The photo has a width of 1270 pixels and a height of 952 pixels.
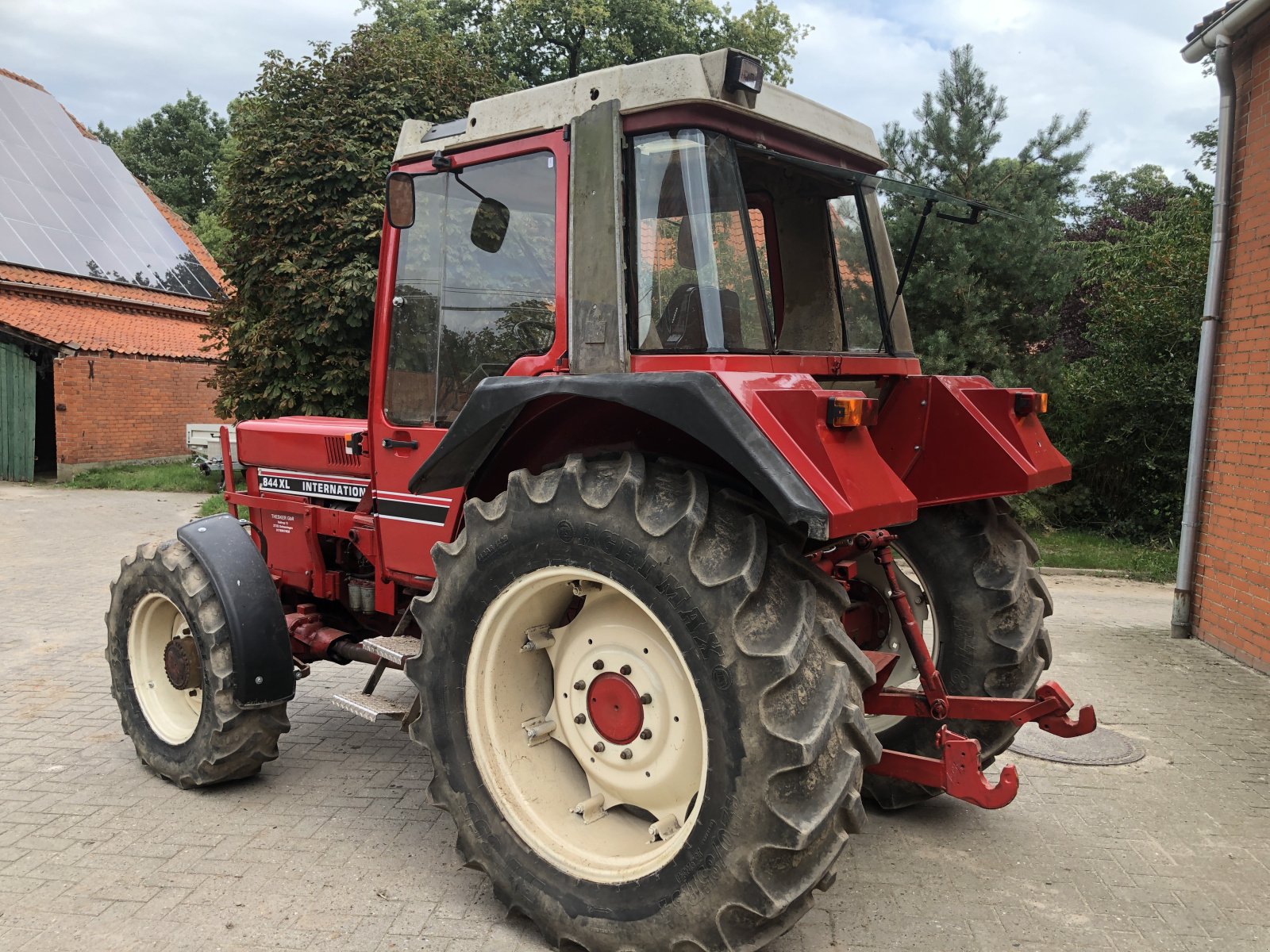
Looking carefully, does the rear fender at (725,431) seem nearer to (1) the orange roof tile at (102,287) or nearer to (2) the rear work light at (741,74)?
(2) the rear work light at (741,74)

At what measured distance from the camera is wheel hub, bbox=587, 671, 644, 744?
2.88 meters

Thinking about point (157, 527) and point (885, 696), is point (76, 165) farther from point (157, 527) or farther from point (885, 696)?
point (885, 696)

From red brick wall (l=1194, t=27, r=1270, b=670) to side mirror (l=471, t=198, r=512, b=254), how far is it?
5342 mm

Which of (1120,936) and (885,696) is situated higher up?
(885,696)

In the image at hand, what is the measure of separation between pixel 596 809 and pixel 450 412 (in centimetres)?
151

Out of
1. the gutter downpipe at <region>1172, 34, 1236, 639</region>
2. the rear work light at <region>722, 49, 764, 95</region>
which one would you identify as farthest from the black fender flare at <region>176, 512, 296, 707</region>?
the gutter downpipe at <region>1172, 34, 1236, 639</region>

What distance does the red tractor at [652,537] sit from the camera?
→ 8.04 feet

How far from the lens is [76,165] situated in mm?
23406

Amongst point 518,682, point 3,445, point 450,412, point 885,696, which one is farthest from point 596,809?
point 3,445

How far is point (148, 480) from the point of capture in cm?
1703

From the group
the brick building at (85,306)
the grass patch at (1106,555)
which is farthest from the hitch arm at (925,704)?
the brick building at (85,306)

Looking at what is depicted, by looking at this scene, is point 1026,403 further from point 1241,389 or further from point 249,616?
point 1241,389

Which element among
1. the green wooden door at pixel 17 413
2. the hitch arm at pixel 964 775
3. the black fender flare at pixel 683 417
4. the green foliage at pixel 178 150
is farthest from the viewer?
the green foliage at pixel 178 150

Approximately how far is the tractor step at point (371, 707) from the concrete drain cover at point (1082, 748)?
2.84 meters
